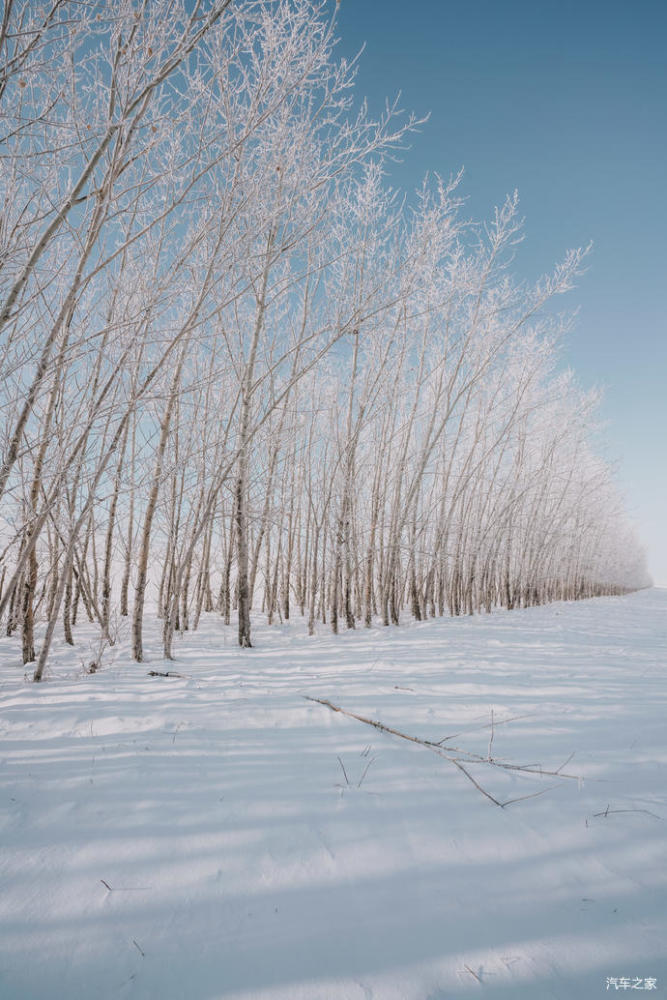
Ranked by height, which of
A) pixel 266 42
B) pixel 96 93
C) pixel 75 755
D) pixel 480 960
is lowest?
pixel 480 960

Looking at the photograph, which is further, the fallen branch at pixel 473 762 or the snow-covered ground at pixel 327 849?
the fallen branch at pixel 473 762

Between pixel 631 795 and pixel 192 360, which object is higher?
pixel 192 360

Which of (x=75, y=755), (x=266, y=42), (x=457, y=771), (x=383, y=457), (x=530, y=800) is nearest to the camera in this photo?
(x=530, y=800)

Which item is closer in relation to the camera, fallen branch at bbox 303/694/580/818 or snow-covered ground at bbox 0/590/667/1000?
snow-covered ground at bbox 0/590/667/1000

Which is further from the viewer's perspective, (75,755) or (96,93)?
(96,93)

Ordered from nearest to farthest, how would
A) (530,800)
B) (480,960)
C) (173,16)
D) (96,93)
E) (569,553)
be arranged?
1. (480,960)
2. (530,800)
3. (173,16)
4. (96,93)
5. (569,553)

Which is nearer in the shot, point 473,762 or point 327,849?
point 327,849

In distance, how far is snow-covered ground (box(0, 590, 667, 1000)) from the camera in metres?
1.05

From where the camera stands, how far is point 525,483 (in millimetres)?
12258

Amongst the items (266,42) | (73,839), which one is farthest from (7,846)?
(266,42)

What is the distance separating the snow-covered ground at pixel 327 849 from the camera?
3.46ft

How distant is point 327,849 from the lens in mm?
1426

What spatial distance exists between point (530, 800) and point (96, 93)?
450 centimetres

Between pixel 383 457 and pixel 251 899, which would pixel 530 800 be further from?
pixel 383 457
